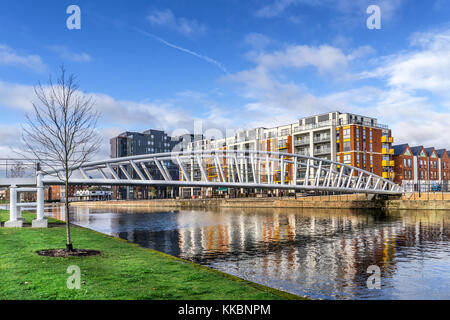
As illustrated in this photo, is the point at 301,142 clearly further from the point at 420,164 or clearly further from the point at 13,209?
the point at 13,209

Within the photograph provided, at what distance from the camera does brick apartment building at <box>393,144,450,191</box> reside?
93875 mm

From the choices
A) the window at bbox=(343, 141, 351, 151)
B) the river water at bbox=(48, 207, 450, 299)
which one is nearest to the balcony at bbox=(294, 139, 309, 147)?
the window at bbox=(343, 141, 351, 151)

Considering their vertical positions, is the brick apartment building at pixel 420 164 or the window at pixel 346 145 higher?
the window at pixel 346 145

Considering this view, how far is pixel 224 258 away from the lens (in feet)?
68.9

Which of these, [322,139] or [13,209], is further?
[322,139]

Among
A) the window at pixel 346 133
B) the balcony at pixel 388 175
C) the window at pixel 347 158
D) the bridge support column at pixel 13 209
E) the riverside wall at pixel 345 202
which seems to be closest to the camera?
the bridge support column at pixel 13 209

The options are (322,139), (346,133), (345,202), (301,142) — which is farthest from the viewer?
(301,142)

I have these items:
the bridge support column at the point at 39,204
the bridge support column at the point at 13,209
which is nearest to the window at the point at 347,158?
the bridge support column at the point at 39,204

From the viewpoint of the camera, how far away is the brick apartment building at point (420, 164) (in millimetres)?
93875

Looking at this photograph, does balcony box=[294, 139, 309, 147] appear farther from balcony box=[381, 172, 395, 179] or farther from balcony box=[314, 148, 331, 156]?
balcony box=[381, 172, 395, 179]

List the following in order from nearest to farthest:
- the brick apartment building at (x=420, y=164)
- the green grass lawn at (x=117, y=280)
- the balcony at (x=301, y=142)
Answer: the green grass lawn at (x=117, y=280), the brick apartment building at (x=420, y=164), the balcony at (x=301, y=142)

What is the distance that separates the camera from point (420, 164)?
100m

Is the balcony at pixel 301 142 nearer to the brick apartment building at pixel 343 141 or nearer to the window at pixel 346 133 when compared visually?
the brick apartment building at pixel 343 141

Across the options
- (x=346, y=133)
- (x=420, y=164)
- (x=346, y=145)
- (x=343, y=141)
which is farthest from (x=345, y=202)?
(x=420, y=164)
